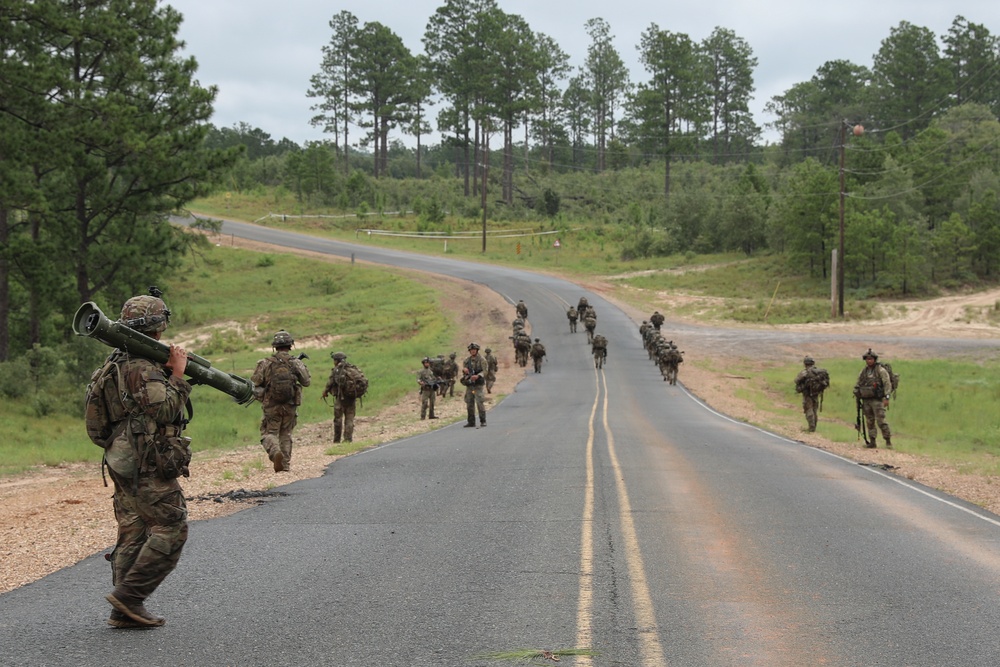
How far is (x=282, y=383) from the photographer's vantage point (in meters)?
13.7

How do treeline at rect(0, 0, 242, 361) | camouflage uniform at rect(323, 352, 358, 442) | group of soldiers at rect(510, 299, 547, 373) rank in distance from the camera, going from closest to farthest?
camouflage uniform at rect(323, 352, 358, 442) < treeline at rect(0, 0, 242, 361) < group of soldiers at rect(510, 299, 547, 373)

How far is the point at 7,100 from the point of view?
24250 millimetres

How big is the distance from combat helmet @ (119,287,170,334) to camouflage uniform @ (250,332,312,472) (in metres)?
7.19

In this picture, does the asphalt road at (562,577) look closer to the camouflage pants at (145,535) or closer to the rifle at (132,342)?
the camouflage pants at (145,535)

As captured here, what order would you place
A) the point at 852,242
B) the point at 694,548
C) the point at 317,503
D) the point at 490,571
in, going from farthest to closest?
1. the point at 852,242
2. the point at 317,503
3. the point at 694,548
4. the point at 490,571

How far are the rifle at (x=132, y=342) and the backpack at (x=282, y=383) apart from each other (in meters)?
7.12

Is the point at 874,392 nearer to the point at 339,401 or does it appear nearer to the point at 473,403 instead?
the point at 473,403

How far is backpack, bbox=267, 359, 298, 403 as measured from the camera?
13.6 m

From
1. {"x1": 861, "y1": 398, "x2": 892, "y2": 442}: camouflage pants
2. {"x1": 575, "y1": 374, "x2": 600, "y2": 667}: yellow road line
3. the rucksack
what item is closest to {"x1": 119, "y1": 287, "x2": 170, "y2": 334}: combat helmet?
the rucksack

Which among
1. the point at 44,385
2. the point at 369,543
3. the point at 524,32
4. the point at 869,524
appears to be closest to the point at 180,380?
the point at 369,543

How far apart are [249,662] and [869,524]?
7.09 m

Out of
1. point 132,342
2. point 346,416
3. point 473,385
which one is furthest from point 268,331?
point 132,342

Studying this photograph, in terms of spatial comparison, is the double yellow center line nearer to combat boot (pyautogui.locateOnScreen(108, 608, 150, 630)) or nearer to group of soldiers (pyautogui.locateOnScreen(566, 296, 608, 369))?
combat boot (pyautogui.locateOnScreen(108, 608, 150, 630))

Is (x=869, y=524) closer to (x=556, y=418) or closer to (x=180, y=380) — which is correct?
(x=180, y=380)
